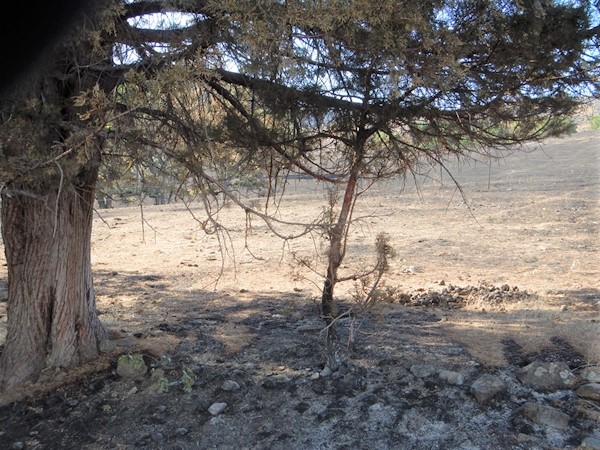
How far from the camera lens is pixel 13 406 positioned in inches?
199

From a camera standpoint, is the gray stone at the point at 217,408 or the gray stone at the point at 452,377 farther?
the gray stone at the point at 452,377

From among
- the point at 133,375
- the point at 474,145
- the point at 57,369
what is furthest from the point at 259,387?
the point at 474,145

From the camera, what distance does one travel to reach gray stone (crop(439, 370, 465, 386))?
5.10 m

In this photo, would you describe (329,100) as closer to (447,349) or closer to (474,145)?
(474,145)

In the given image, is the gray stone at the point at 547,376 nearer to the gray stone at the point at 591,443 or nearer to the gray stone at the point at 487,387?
the gray stone at the point at 487,387

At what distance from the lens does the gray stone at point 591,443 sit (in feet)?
13.1

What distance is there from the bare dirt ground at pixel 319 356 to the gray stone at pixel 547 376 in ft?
0.29

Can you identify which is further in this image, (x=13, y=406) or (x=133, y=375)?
(x=133, y=375)

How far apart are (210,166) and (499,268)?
263 inches

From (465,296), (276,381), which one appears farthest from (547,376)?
(465,296)

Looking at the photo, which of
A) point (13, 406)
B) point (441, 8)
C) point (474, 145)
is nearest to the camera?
point (441, 8)

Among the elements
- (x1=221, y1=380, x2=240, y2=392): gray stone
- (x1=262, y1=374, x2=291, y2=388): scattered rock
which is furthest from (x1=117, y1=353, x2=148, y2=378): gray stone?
(x1=262, y1=374, x2=291, y2=388): scattered rock

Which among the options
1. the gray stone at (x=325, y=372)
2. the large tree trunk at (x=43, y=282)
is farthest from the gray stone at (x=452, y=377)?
the large tree trunk at (x=43, y=282)

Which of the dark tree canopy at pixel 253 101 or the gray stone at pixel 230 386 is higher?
the dark tree canopy at pixel 253 101
